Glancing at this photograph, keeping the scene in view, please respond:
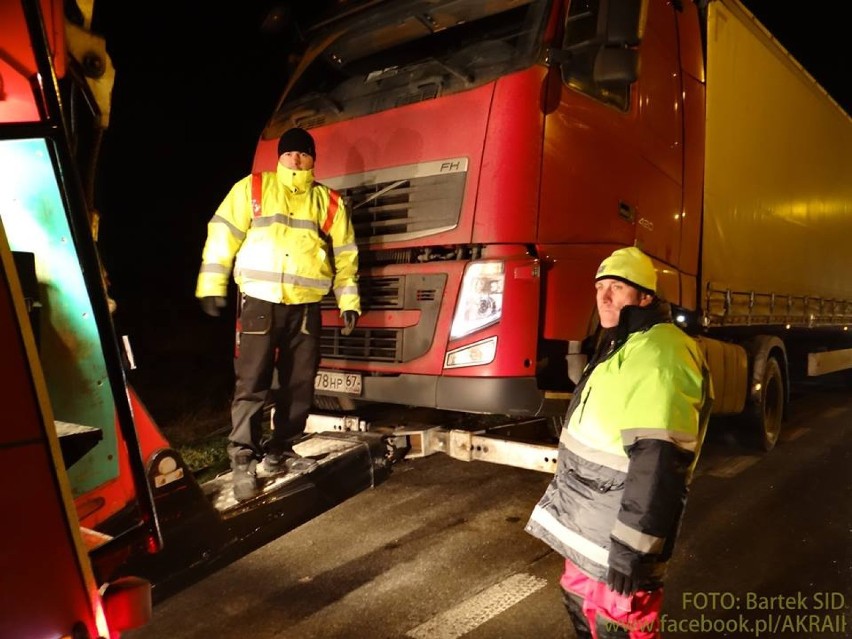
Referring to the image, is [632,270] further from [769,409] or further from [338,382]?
[769,409]

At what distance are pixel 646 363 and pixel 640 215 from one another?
261 centimetres

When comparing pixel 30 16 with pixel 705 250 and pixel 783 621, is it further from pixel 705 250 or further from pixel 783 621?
pixel 705 250

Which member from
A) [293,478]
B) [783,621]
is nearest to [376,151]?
[293,478]

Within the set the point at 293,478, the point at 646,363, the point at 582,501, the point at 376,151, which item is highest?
the point at 376,151

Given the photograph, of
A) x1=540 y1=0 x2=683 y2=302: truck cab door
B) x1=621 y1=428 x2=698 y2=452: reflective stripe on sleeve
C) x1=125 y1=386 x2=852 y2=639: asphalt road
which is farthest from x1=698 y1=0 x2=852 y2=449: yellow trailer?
x1=621 y1=428 x2=698 y2=452: reflective stripe on sleeve

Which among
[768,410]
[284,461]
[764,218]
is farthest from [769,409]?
[284,461]

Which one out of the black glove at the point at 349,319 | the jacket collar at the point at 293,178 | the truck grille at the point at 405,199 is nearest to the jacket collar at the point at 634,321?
the truck grille at the point at 405,199

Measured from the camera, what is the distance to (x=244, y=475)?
326cm

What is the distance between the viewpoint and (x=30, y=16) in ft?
6.05

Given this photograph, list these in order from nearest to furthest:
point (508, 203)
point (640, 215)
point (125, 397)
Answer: point (125, 397)
point (508, 203)
point (640, 215)

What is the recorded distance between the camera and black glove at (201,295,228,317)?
3.43m

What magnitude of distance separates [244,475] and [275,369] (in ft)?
2.07

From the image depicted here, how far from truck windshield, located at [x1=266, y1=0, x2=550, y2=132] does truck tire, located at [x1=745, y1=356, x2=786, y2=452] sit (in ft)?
13.4

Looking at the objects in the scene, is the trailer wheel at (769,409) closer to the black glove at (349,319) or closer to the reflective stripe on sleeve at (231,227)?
the black glove at (349,319)
